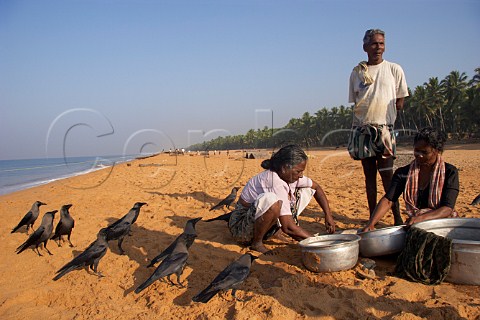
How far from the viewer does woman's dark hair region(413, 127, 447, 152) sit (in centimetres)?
337

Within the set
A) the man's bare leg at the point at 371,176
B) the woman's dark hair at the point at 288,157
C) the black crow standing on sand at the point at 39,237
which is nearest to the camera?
the woman's dark hair at the point at 288,157

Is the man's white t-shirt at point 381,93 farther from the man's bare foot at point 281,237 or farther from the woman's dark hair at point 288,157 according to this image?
the man's bare foot at point 281,237

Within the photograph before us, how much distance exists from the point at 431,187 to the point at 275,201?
167cm

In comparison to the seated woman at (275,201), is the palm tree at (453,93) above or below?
above

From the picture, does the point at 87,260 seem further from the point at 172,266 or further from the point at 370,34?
the point at 370,34

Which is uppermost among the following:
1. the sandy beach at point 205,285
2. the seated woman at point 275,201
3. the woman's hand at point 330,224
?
the seated woman at point 275,201

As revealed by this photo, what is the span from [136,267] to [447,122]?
56675mm

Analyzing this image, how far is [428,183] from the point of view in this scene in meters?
Answer: 3.58

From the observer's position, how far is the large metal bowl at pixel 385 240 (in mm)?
3316

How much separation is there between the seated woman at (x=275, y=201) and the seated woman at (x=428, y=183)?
0.88m

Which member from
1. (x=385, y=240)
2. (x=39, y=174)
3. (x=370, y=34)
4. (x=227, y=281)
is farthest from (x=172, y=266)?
(x=39, y=174)

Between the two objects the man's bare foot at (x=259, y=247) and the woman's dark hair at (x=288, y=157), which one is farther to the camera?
the man's bare foot at (x=259, y=247)

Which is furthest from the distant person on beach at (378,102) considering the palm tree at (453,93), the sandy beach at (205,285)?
the palm tree at (453,93)

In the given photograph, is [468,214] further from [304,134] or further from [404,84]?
[304,134]
